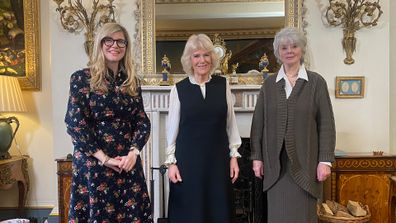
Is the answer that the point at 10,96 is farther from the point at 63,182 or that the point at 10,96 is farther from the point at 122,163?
the point at 122,163

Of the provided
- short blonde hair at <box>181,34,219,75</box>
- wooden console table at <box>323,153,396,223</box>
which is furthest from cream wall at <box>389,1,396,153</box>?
short blonde hair at <box>181,34,219,75</box>

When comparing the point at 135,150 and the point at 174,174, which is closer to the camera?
the point at 135,150

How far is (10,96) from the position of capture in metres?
2.84

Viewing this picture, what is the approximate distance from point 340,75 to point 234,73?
86 cm

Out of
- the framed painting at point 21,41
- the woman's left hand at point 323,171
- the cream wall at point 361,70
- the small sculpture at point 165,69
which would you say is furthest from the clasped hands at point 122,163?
the framed painting at point 21,41

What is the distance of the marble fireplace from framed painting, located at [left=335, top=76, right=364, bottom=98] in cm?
68

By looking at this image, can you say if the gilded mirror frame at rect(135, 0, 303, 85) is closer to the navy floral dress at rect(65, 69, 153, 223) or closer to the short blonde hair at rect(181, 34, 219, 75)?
the short blonde hair at rect(181, 34, 219, 75)

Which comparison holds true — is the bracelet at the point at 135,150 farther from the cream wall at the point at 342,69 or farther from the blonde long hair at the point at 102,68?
the cream wall at the point at 342,69

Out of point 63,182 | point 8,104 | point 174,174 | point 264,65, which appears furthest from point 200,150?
point 8,104

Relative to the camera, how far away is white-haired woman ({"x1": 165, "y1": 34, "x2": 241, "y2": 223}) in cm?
165

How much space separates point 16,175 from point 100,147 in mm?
1884

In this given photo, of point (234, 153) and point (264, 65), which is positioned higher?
point (264, 65)

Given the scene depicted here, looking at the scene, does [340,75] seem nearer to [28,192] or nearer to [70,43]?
[70,43]

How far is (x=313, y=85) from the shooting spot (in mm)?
1664
